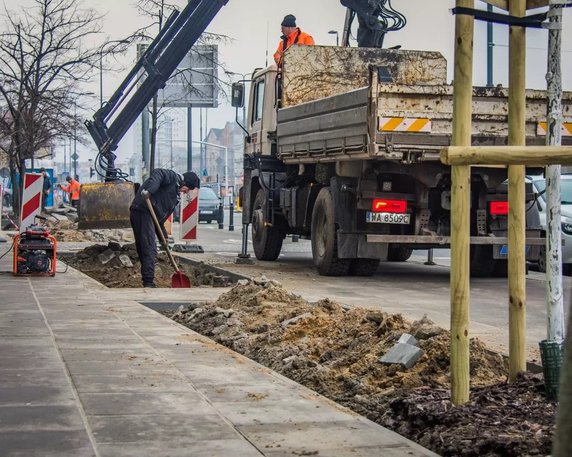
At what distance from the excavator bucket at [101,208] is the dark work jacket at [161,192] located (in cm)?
516

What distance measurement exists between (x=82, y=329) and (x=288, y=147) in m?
9.51

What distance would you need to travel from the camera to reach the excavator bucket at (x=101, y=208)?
2109 centimetres

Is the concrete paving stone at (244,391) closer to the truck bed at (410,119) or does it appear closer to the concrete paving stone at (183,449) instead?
the concrete paving stone at (183,449)

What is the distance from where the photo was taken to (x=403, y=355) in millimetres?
7355

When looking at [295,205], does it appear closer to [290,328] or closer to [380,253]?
[380,253]

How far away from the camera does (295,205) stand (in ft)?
61.5

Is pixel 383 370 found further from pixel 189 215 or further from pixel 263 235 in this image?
pixel 189 215

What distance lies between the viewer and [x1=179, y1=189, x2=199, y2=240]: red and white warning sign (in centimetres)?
2102

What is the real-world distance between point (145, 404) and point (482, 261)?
12.0m

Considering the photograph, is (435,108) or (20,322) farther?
(435,108)

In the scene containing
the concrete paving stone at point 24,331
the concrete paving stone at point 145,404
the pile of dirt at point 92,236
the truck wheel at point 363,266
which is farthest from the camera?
the pile of dirt at point 92,236

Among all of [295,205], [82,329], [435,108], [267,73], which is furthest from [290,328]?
[267,73]

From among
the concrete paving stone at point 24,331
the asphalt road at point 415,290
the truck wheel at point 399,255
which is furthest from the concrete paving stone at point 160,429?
the truck wheel at point 399,255

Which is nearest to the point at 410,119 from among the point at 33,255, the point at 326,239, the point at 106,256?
the point at 326,239
